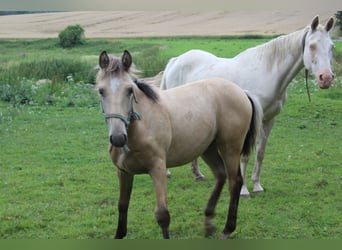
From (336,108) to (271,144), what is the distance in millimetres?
3539

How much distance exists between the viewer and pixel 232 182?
398 cm

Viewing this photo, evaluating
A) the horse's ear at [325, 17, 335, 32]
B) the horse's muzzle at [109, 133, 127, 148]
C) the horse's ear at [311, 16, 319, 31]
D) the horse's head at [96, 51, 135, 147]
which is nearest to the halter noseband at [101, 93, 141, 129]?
the horse's head at [96, 51, 135, 147]

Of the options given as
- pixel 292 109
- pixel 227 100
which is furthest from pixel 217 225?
pixel 292 109

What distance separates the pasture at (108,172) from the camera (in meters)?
4.26

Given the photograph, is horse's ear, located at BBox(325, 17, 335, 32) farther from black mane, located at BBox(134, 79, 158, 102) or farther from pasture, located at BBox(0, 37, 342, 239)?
black mane, located at BBox(134, 79, 158, 102)

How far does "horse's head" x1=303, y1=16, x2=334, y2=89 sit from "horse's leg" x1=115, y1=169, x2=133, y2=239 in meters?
2.24

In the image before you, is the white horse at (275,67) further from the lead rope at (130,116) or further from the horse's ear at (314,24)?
the lead rope at (130,116)

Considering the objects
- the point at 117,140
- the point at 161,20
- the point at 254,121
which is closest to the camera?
the point at 117,140

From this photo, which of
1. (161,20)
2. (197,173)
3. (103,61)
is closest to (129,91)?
(103,61)

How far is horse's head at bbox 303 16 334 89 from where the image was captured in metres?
4.57

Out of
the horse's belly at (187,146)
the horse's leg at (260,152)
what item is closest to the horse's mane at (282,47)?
the horse's leg at (260,152)

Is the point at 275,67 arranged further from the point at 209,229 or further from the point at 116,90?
the point at 116,90

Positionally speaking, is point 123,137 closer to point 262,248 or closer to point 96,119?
point 262,248

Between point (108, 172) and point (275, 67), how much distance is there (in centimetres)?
266
